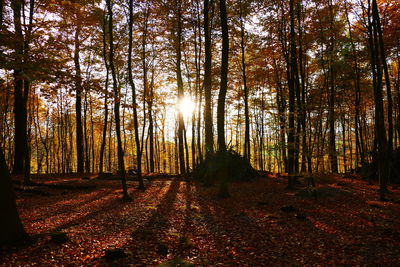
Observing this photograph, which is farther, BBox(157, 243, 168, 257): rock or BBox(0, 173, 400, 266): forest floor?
BBox(157, 243, 168, 257): rock

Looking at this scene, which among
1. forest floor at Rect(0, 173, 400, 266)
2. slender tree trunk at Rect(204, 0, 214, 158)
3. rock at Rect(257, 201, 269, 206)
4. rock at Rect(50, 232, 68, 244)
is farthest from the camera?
slender tree trunk at Rect(204, 0, 214, 158)

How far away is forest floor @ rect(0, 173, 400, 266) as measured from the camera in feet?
16.5

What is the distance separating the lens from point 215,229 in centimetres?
724

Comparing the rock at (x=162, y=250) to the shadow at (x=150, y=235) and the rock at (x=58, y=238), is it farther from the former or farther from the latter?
the rock at (x=58, y=238)

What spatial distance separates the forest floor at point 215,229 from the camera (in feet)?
16.5

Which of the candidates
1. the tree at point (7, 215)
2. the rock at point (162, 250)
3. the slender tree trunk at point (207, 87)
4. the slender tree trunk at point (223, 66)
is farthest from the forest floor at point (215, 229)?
the slender tree trunk at point (207, 87)

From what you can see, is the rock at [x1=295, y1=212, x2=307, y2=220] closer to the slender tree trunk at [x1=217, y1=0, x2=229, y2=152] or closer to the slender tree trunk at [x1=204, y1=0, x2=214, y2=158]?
the slender tree trunk at [x1=217, y1=0, x2=229, y2=152]

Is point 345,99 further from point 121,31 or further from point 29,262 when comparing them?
point 29,262

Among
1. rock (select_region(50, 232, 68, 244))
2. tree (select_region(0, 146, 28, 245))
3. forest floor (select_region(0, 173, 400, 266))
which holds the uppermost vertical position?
tree (select_region(0, 146, 28, 245))

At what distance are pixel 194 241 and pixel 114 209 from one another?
4962mm

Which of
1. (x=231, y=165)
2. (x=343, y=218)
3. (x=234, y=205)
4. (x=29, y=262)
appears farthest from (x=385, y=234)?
(x=231, y=165)

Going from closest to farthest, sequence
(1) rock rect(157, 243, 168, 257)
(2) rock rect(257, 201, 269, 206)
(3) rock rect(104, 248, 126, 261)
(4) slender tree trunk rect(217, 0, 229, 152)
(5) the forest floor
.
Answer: (3) rock rect(104, 248, 126, 261) → (5) the forest floor → (1) rock rect(157, 243, 168, 257) → (2) rock rect(257, 201, 269, 206) → (4) slender tree trunk rect(217, 0, 229, 152)

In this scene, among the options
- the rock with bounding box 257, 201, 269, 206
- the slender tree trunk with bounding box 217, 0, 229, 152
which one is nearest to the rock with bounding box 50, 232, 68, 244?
the slender tree trunk with bounding box 217, 0, 229, 152

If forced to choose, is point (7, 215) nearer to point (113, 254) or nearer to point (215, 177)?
point (113, 254)
